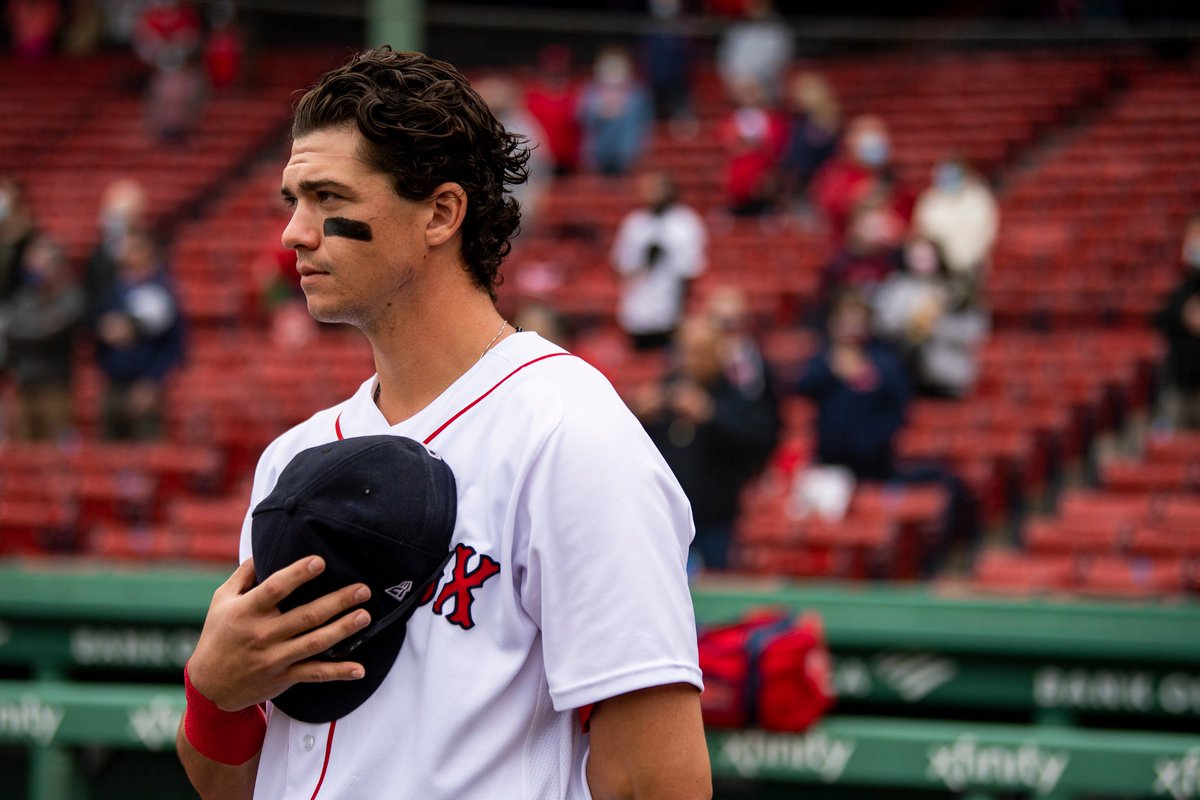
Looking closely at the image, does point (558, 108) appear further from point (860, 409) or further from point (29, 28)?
point (29, 28)

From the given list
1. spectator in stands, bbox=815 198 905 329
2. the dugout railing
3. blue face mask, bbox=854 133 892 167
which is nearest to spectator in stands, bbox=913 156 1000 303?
spectator in stands, bbox=815 198 905 329

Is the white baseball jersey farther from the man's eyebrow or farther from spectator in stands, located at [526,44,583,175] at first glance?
spectator in stands, located at [526,44,583,175]

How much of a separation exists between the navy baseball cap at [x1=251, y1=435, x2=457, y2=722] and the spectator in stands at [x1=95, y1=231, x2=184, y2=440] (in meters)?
6.93

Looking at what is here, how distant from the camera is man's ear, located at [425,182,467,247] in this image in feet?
5.85

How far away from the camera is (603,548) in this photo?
1583 millimetres

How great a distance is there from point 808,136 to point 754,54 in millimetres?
686

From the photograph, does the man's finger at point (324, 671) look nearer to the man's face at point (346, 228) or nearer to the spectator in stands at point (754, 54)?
the man's face at point (346, 228)

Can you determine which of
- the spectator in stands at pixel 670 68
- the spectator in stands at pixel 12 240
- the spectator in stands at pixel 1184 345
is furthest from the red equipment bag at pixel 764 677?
the spectator in stands at pixel 12 240

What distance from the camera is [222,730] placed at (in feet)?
5.92

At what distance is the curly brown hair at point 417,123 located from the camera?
1.73 m

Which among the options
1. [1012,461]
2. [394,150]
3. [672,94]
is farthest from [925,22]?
[394,150]

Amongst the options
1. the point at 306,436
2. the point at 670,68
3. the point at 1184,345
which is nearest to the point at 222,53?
the point at 670,68

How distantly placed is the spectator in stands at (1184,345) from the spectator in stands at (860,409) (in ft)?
4.00

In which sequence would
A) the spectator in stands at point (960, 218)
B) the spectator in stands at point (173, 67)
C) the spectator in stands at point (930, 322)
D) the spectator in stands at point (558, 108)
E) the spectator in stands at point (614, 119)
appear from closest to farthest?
1. the spectator in stands at point (930, 322)
2. the spectator in stands at point (960, 218)
3. the spectator in stands at point (558, 108)
4. the spectator in stands at point (614, 119)
5. the spectator in stands at point (173, 67)
